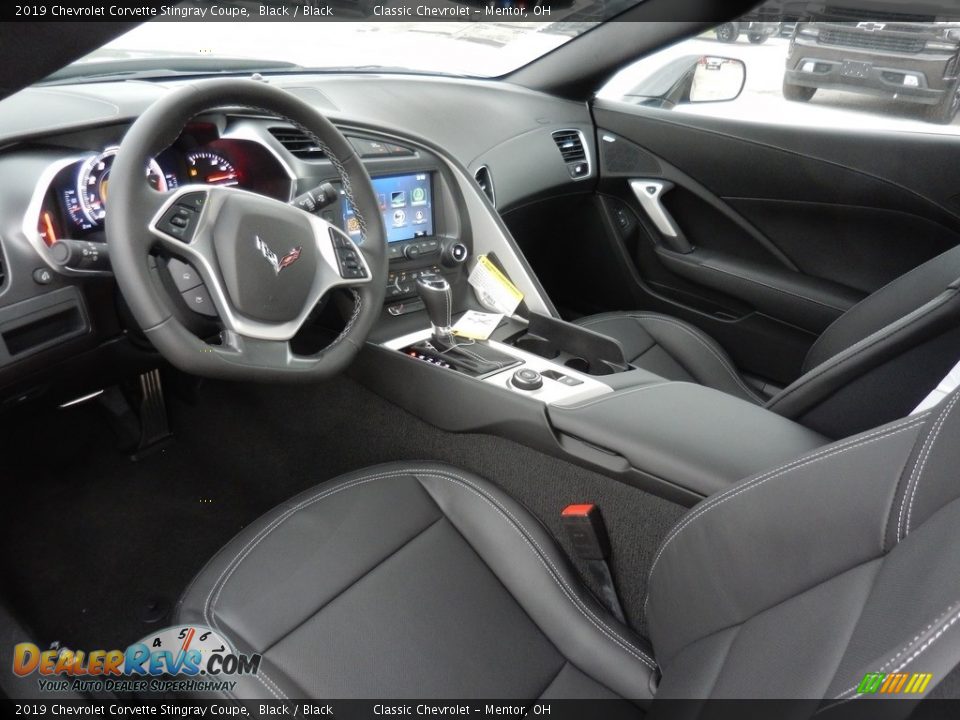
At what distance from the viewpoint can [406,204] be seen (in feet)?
5.23

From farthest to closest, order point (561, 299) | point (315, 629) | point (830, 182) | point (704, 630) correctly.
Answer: point (561, 299), point (830, 182), point (315, 629), point (704, 630)

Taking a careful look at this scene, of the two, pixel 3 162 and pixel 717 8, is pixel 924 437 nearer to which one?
pixel 3 162

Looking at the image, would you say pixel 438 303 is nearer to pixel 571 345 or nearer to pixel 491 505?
pixel 571 345

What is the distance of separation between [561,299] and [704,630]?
1.76 metres

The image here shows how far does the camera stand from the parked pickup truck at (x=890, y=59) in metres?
1.80

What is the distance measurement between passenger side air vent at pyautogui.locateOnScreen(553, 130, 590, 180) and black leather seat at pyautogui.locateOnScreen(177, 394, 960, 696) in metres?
1.25

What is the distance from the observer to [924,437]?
0.68 metres

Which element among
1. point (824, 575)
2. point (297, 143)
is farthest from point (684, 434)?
point (297, 143)

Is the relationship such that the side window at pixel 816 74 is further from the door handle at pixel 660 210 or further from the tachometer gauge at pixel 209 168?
the tachometer gauge at pixel 209 168

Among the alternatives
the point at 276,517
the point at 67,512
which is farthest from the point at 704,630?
the point at 67,512

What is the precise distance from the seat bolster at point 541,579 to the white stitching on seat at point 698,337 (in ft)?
2.76

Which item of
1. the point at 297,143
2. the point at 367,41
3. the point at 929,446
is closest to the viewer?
the point at 929,446

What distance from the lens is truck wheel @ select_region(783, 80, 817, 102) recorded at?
6.66 ft

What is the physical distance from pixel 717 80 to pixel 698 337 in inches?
34.2
